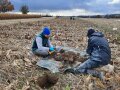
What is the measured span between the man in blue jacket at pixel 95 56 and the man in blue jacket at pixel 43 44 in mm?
1615

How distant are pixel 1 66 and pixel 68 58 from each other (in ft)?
9.02

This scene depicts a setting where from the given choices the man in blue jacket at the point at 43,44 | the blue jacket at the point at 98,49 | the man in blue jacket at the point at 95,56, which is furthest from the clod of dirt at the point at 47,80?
the man in blue jacket at the point at 43,44

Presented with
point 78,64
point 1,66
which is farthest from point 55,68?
point 1,66

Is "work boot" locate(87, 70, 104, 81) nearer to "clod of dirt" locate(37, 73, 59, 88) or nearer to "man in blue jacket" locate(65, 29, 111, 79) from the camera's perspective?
"man in blue jacket" locate(65, 29, 111, 79)

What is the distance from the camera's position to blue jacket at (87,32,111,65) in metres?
13.0

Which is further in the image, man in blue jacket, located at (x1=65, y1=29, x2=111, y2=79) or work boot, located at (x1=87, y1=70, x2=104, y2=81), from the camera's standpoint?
man in blue jacket, located at (x1=65, y1=29, x2=111, y2=79)

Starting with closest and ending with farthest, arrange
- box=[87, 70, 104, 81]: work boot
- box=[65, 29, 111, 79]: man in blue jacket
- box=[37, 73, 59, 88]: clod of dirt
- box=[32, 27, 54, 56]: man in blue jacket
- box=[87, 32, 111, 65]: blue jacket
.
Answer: box=[37, 73, 59, 88]: clod of dirt → box=[87, 70, 104, 81]: work boot → box=[65, 29, 111, 79]: man in blue jacket → box=[87, 32, 111, 65]: blue jacket → box=[32, 27, 54, 56]: man in blue jacket

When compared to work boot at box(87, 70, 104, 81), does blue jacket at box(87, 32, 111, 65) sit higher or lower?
higher

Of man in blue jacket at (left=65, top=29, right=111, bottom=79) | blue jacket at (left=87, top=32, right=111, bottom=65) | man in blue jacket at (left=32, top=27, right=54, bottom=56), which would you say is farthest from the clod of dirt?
man in blue jacket at (left=32, top=27, right=54, bottom=56)

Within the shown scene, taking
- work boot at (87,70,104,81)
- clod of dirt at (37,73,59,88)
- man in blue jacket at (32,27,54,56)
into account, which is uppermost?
man in blue jacket at (32,27,54,56)

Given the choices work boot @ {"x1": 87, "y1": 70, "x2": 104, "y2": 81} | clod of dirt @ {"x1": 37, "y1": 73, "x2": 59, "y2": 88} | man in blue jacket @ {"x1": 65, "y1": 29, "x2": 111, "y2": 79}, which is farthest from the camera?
man in blue jacket @ {"x1": 65, "y1": 29, "x2": 111, "y2": 79}

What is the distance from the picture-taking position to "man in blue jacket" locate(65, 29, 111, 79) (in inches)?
488

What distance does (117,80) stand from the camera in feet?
38.4

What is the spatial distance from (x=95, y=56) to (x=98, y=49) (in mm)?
380
